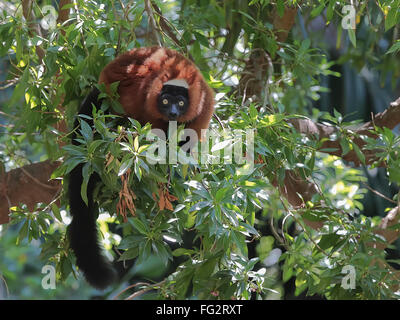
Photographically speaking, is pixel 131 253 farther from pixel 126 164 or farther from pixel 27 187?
pixel 27 187

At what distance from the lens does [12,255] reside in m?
5.14

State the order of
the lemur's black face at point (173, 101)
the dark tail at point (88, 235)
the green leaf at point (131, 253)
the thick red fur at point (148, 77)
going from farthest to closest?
Answer: the lemur's black face at point (173, 101), the thick red fur at point (148, 77), the dark tail at point (88, 235), the green leaf at point (131, 253)

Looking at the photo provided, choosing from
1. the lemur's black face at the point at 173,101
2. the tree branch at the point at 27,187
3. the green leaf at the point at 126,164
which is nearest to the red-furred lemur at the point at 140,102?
the lemur's black face at the point at 173,101

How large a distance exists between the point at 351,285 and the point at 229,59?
132 centimetres

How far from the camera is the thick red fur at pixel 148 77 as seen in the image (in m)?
2.14

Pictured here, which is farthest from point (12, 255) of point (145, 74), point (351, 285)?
point (351, 285)

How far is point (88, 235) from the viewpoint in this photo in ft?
6.82

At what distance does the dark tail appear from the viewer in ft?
6.64

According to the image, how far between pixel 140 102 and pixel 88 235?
0.57 metres

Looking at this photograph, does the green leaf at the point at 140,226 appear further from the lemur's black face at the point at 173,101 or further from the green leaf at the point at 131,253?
the lemur's black face at the point at 173,101

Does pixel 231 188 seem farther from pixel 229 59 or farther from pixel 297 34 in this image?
pixel 297 34
